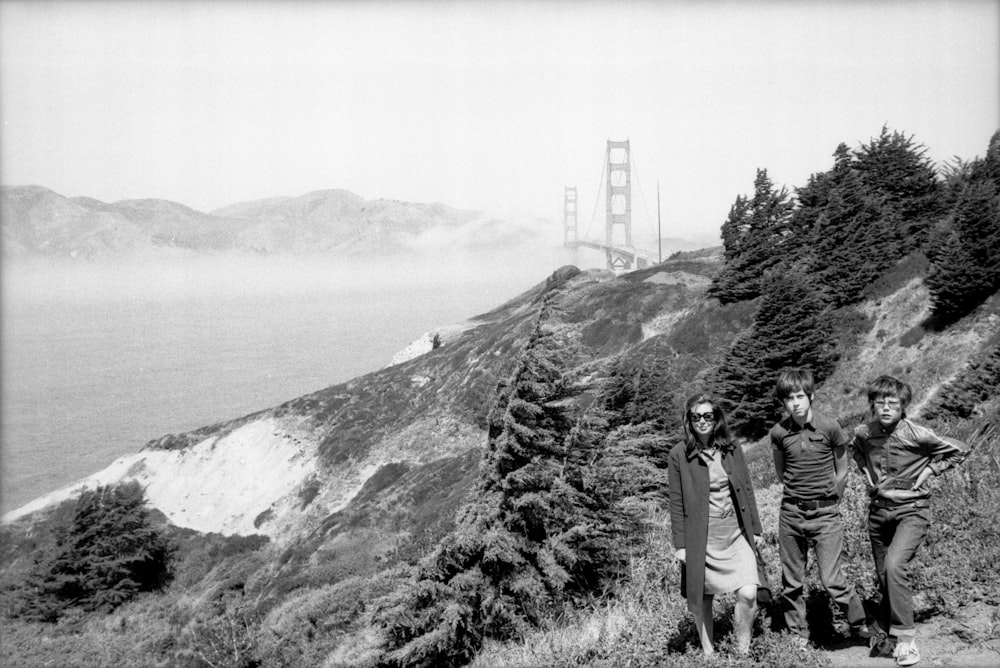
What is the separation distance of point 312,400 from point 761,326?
27339mm

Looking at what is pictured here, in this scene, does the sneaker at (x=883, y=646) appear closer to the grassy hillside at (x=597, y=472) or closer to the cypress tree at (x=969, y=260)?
the grassy hillside at (x=597, y=472)

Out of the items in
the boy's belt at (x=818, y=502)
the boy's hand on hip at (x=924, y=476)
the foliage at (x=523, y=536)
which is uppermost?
the boy's hand on hip at (x=924, y=476)

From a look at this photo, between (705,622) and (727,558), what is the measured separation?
0.45 meters

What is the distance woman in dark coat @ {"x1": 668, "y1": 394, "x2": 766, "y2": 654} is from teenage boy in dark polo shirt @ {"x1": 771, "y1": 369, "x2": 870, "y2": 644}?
245 millimetres

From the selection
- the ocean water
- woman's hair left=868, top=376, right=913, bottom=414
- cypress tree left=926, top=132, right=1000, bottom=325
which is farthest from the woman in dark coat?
cypress tree left=926, top=132, right=1000, bottom=325

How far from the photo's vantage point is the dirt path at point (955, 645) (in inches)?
131

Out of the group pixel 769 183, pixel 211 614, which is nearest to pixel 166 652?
pixel 211 614

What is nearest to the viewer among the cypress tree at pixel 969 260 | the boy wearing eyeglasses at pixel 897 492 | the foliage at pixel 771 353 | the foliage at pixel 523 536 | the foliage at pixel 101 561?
the boy wearing eyeglasses at pixel 897 492

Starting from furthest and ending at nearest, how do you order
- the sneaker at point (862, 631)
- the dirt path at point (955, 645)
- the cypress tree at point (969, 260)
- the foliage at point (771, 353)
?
the foliage at point (771, 353), the cypress tree at point (969, 260), the sneaker at point (862, 631), the dirt path at point (955, 645)

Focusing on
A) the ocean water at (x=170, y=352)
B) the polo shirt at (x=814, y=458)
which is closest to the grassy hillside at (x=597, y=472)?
the polo shirt at (x=814, y=458)

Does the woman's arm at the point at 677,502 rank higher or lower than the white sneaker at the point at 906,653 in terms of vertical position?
higher

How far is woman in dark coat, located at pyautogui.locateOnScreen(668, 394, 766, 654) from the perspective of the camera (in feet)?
12.0

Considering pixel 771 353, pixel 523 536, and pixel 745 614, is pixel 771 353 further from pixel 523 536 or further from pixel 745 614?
pixel 745 614

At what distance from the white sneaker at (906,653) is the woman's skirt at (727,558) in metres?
0.77
